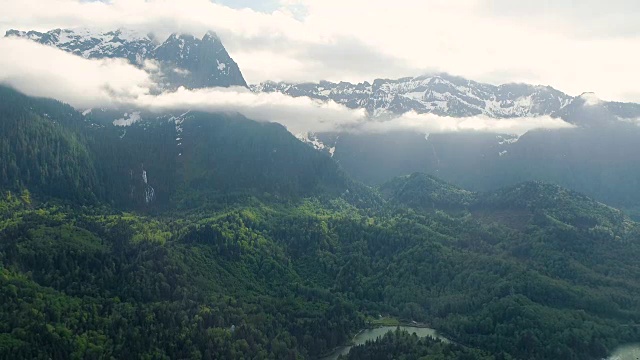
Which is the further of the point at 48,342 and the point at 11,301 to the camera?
the point at 11,301

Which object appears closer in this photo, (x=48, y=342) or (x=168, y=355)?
(x=48, y=342)

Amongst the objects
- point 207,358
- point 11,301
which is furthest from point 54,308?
point 207,358

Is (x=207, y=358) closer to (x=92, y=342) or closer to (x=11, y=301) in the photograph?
(x=92, y=342)

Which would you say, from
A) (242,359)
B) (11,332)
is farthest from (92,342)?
(242,359)

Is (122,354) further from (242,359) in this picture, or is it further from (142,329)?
(242,359)

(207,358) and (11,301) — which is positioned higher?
(11,301)

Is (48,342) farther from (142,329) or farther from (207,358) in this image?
(207,358)

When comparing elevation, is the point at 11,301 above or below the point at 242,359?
above
